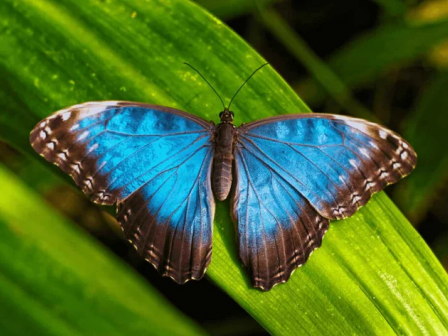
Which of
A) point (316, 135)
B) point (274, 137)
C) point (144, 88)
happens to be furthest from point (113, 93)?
point (316, 135)

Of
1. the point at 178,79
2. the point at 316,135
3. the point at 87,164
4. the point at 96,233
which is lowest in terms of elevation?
the point at 96,233

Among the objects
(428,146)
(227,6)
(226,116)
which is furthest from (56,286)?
(428,146)

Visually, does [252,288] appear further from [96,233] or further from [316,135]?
[96,233]

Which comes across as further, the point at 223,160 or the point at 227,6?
the point at 227,6

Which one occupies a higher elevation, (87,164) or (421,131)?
(421,131)

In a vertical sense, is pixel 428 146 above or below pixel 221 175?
above

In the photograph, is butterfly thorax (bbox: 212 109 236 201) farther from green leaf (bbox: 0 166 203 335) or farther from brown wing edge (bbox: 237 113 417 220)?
green leaf (bbox: 0 166 203 335)

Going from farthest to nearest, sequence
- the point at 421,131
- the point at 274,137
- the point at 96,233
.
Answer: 1. the point at 96,233
2. the point at 421,131
3. the point at 274,137

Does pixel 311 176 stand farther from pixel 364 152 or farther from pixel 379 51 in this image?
pixel 379 51

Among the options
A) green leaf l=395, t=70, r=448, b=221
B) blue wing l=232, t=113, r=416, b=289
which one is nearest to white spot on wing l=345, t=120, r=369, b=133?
blue wing l=232, t=113, r=416, b=289
